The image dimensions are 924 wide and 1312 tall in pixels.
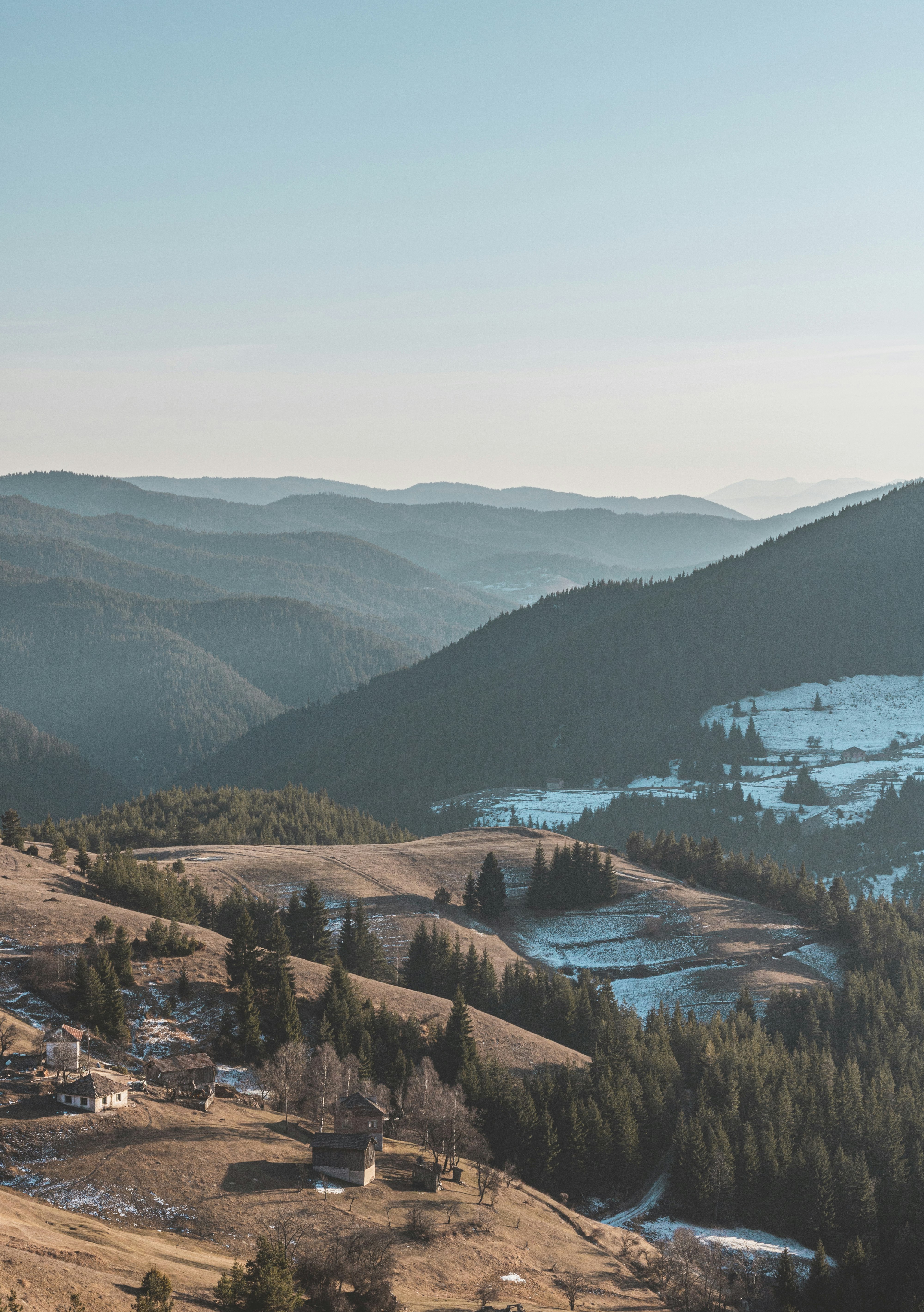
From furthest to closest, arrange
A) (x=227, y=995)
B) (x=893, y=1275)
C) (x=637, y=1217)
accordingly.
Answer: (x=227, y=995), (x=637, y=1217), (x=893, y=1275)

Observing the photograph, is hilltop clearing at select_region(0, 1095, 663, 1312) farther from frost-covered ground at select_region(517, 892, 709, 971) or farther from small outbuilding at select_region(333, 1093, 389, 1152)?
frost-covered ground at select_region(517, 892, 709, 971)

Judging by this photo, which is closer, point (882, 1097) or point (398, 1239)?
point (398, 1239)

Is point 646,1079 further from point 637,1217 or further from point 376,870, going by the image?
point 376,870

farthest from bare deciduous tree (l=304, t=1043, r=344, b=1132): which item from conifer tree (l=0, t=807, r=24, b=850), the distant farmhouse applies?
conifer tree (l=0, t=807, r=24, b=850)

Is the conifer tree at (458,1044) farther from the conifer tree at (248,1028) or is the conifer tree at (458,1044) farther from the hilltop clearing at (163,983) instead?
the conifer tree at (248,1028)

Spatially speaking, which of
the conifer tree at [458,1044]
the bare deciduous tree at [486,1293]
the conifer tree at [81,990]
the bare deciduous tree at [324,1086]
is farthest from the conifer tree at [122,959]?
the bare deciduous tree at [486,1293]

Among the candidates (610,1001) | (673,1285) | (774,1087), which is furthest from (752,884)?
(673,1285)

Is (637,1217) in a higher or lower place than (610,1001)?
lower
